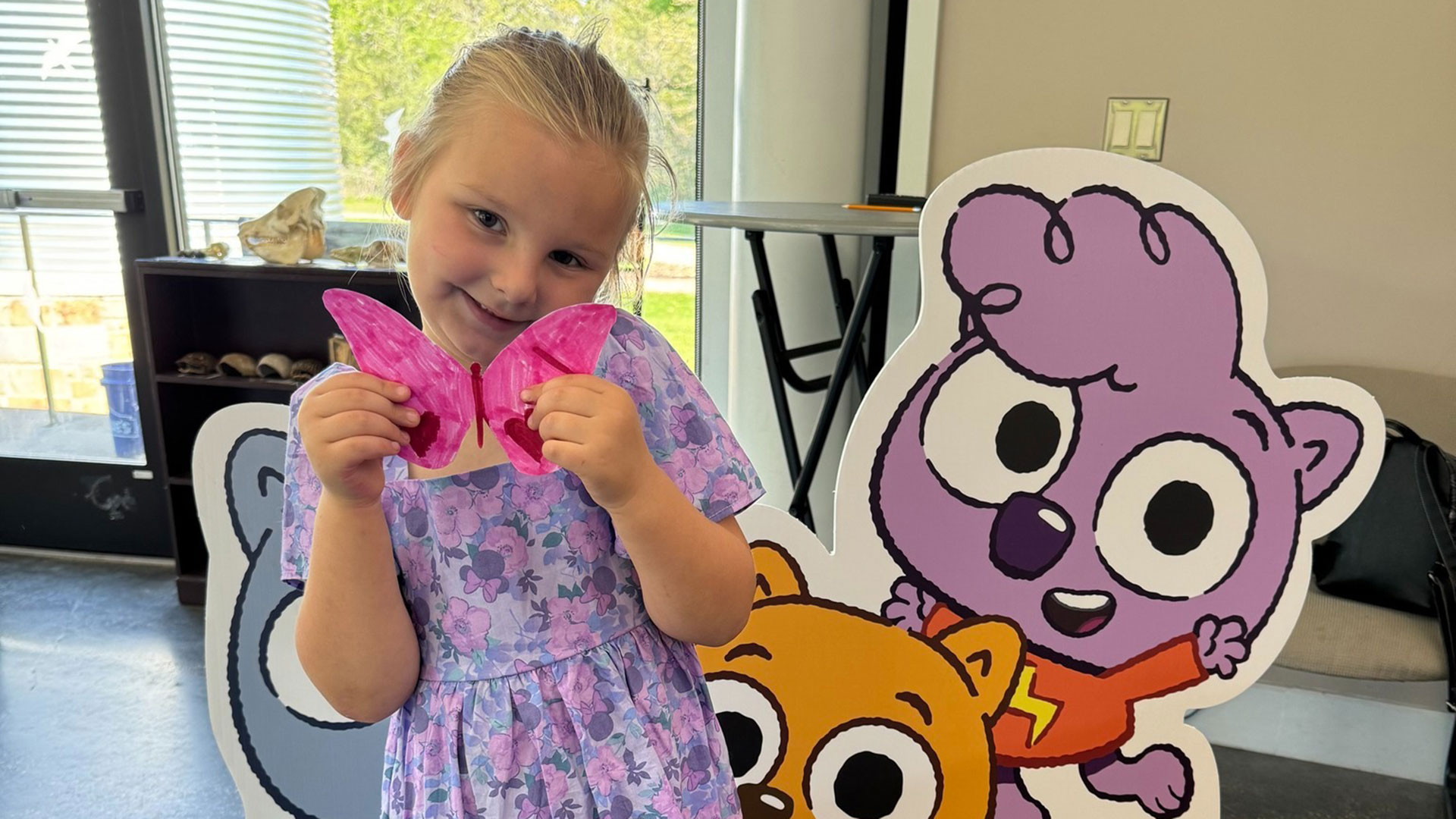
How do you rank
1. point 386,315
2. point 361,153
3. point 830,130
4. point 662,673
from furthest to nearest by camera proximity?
A: point 361,153
point 830,130
point 662,673
point 386,315

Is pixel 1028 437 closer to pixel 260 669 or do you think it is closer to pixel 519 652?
pixel 519 652

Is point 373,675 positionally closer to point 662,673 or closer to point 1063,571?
point 662,673

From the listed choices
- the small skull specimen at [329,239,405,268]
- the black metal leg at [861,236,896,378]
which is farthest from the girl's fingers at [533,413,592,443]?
the small skull specimen at [329,239,405,268]

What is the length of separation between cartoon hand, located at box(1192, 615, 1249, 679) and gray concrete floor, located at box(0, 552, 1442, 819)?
1004 millimetres

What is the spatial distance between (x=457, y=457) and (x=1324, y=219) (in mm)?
1845

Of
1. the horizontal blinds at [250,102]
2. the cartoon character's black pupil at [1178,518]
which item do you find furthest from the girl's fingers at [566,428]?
the horizontal blinds at [250,102]

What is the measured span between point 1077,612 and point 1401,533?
1002 mm

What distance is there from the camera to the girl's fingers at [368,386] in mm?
578

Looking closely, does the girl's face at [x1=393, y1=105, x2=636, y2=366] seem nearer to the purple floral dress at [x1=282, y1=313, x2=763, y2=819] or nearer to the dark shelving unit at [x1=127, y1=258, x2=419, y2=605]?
the purple floral dress at [x1=282, y1=313, x2=763, y2=819]

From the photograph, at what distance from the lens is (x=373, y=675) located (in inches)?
25.0

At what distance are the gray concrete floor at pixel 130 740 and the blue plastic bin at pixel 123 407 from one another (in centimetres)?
50

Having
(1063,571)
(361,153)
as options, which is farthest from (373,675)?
(361,153)

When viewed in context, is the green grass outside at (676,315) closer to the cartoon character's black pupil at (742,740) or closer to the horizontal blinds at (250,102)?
the horizontal blinds at (250,102)

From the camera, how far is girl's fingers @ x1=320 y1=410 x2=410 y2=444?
56 cm
